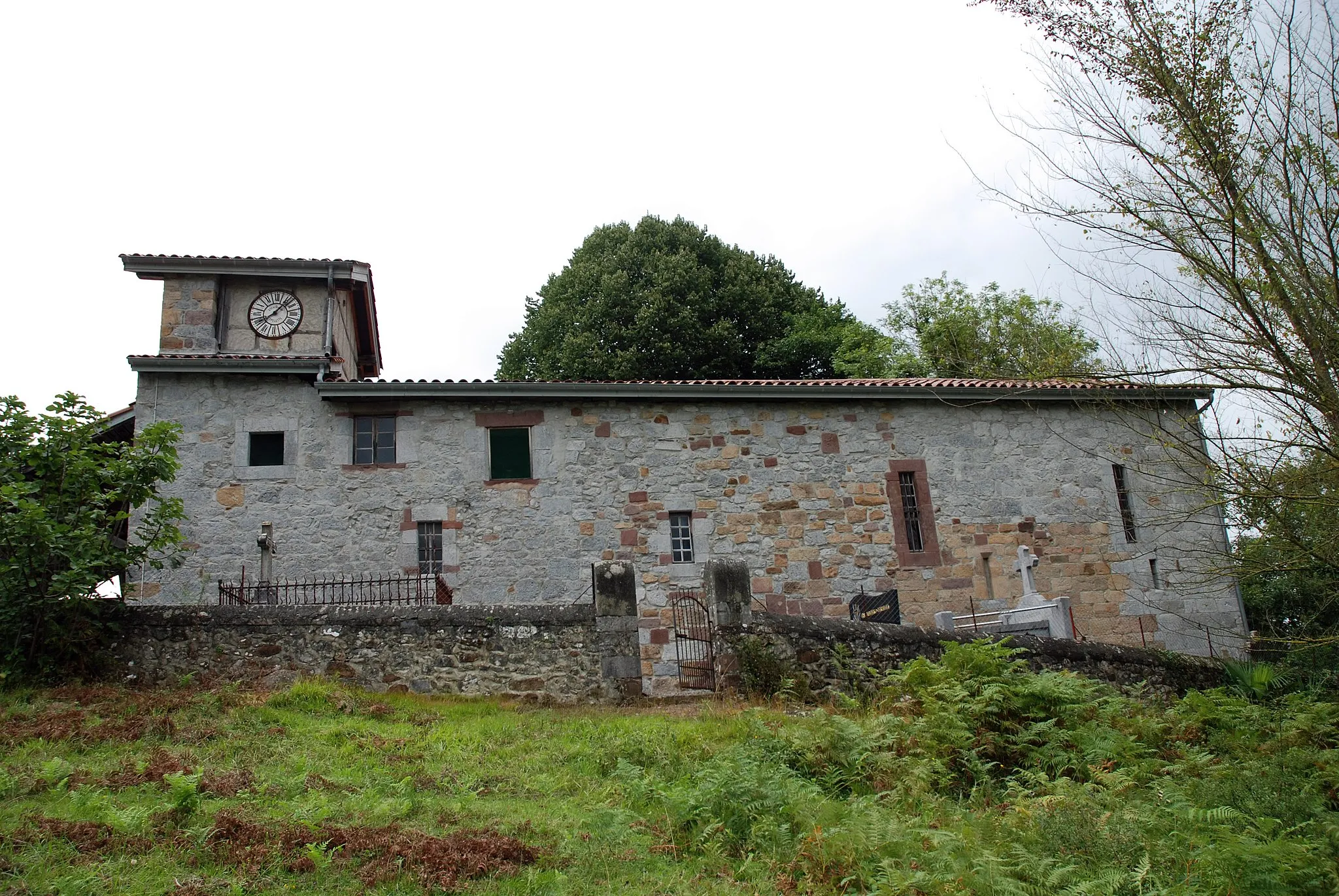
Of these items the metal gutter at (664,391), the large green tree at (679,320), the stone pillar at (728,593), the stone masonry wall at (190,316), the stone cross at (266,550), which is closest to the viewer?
the stone pillar at (728,593)

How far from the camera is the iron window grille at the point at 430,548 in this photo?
1448 cm

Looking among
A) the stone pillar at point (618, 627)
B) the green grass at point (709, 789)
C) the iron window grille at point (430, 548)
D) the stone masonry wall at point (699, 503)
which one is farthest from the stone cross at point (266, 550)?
the stone pillar at point (618, 627)

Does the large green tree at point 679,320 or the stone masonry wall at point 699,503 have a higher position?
the large green tree at point 679,320

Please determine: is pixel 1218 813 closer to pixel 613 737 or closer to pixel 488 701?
pixel 613 737

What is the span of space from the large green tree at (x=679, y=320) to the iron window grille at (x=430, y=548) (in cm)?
1123

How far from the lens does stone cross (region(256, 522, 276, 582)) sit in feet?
46.0

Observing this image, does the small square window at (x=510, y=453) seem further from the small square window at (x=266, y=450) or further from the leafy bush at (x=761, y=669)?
the leafy bush at (x=761, y=669)

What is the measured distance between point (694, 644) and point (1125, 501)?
8823 millimetres

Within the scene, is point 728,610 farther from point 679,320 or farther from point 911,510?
point 679,320

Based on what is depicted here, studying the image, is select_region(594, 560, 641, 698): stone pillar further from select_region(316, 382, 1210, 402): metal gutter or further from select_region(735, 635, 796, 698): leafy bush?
select_region(316, 382, 1210, 402): metal gutter

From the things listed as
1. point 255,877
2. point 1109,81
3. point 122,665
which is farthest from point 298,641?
point 1109,81

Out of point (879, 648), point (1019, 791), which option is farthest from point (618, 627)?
point (1019, 791)

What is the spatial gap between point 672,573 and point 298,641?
20.2 feet

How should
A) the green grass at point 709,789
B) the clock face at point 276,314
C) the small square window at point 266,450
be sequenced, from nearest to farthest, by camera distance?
the green grass at point 709,789 → the small square window at point 266,450 → the clock face at point 276,314
